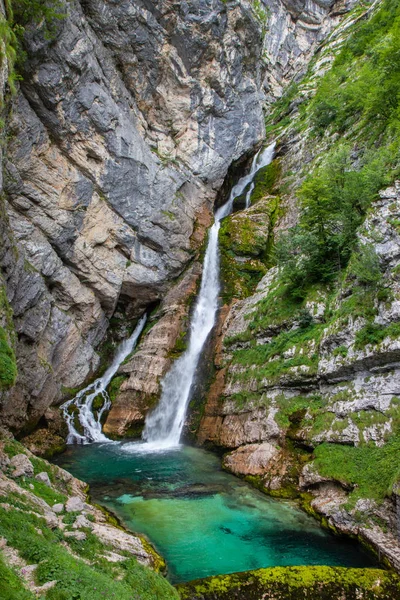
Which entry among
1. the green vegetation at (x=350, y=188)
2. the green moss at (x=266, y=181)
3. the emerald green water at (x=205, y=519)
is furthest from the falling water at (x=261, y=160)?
the emerald green water at (x=205, y=519)

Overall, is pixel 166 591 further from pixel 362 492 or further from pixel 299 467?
pixel 299 467

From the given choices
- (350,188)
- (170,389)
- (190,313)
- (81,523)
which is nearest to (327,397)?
(350,188)

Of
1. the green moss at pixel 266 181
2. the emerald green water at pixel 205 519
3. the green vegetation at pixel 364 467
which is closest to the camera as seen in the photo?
the emerald green water at pixel 205 519

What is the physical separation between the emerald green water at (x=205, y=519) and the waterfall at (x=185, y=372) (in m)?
3.65

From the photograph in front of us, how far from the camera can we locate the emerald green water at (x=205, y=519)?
30.8 ft

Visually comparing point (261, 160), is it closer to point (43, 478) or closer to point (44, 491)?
point (43, 478)

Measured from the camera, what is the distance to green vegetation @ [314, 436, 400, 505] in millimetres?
10609

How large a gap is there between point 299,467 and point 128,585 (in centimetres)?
854

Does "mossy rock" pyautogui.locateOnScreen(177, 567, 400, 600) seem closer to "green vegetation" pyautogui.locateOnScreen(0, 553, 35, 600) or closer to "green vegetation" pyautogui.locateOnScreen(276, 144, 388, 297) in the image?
"green vegetation" pyautogui.locateOnScreen(0, 553, 35, 600)

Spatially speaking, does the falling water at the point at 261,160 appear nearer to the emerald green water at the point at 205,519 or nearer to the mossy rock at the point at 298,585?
the emerald green water at the point at 205,519

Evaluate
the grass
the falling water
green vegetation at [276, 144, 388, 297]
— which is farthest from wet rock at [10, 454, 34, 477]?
the falling water

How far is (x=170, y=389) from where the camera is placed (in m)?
22.2

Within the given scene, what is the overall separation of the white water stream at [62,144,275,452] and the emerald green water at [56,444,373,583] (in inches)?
144

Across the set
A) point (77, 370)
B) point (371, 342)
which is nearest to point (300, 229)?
point (371, 342)
